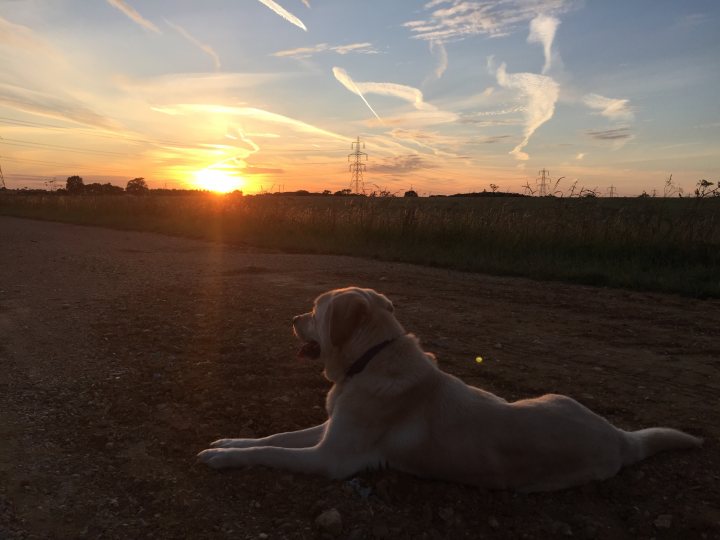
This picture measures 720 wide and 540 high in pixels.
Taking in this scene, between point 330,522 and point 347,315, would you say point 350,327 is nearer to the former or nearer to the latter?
point 347,315

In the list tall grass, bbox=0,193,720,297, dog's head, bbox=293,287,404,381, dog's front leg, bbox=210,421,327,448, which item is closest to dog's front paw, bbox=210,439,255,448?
dog's front leg, bbox=210,421,327,448

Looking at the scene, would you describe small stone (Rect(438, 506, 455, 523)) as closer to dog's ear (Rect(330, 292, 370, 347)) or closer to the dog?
the dog

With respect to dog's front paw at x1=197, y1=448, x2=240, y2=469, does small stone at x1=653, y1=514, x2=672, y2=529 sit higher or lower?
lower

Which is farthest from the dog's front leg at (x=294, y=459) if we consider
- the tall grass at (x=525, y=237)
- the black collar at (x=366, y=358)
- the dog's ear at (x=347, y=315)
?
the tall grass at (x=525, y=237)

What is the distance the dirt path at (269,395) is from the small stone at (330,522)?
7 cm

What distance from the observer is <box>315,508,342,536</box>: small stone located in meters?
2.84

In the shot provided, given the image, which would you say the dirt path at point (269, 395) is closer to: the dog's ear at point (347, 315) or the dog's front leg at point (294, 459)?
the dog's front leg at point (294, 459)

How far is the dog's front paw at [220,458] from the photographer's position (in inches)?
134

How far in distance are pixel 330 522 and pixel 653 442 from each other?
2.29 metres

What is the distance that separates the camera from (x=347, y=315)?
358 cm

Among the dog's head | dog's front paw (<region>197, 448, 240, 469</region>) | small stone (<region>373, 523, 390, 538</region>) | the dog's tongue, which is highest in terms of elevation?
the dog's head

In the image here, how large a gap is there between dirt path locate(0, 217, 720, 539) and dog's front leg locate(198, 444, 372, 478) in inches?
2.8

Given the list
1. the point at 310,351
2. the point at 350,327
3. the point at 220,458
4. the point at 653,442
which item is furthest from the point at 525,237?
the point at 220,458

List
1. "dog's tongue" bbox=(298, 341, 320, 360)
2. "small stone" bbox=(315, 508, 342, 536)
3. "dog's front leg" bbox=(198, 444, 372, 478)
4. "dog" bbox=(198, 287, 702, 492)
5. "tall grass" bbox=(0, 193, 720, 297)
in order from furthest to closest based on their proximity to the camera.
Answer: "tall grass" bbox=(0, 193, 720, 297)
"dog's tongue" bbox=(298, 341, 320, 360)
"dog's front leg" bbox=(198, 444, 372, 478)
"dog" bbox=(198, 287, 702, 492)
"small stone" bbox=(315, 508, 342, 536)
